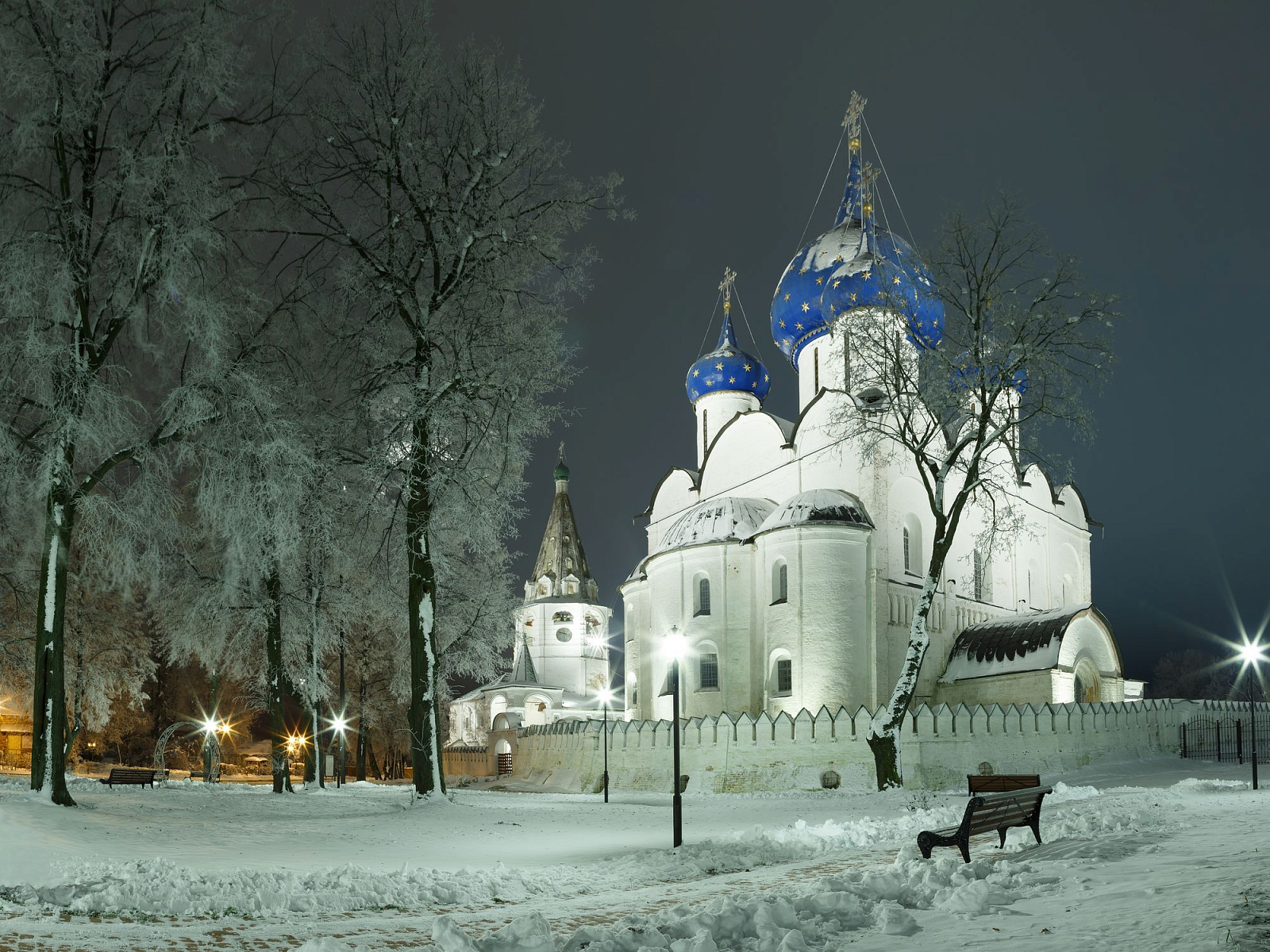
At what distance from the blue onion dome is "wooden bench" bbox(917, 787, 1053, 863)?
21808 millimetres

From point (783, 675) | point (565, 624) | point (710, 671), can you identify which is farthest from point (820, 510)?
point (565, 624)

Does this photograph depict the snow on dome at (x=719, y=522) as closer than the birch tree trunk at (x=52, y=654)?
No

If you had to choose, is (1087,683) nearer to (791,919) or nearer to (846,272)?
(846,272)

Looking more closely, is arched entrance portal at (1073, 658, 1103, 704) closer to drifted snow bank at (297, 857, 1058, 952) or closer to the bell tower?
drifted snow bank at (297, 857, 1058, 952)

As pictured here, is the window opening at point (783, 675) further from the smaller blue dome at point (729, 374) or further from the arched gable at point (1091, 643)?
the smaller blue dome at point (729, 374)

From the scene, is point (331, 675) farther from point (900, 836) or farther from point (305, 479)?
point (900, 836)

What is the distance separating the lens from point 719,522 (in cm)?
3484

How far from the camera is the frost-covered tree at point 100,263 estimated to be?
45.9 feet

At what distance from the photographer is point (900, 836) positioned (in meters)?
13.5

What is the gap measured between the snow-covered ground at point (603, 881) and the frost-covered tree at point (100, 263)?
12.3ft

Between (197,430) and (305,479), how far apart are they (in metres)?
1.67

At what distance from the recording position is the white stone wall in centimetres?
2648

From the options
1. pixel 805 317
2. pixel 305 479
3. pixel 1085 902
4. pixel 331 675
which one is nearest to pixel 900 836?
pixel 1085 902

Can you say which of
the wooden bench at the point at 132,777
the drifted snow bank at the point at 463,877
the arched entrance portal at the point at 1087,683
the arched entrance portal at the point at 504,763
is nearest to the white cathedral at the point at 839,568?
the arched entrance portal at the point at 1087,683
